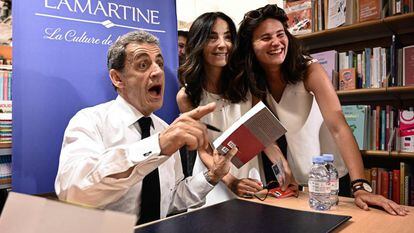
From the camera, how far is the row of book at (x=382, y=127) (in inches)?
92.5

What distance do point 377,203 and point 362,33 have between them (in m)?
1.97

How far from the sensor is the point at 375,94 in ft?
8.75

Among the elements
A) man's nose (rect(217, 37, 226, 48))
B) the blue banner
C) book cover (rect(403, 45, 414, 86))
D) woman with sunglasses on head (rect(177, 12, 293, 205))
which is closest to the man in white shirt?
the blue banner

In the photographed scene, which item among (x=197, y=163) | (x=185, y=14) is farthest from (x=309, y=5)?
(x=197, y=163)

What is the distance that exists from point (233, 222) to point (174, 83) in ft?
3.50

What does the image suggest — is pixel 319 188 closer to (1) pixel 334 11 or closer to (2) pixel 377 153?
(2) pixel 377 153

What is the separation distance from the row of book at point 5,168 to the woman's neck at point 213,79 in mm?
988

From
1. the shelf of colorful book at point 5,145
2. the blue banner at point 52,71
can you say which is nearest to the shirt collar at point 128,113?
the blue banner at point 52,71

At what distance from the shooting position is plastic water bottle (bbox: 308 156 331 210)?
1124mm

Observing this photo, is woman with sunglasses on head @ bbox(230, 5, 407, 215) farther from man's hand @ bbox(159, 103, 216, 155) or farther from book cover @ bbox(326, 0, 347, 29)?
book cover @ bbox(326, 0, 347, 29)

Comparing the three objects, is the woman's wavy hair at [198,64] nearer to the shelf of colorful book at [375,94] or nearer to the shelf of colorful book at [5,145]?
the shelf of colorful book at [5,145]

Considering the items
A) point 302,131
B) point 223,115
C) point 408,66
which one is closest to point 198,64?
point 223,115

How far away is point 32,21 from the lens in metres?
1.44

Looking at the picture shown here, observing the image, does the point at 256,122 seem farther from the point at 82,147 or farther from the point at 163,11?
the point at 163,11
